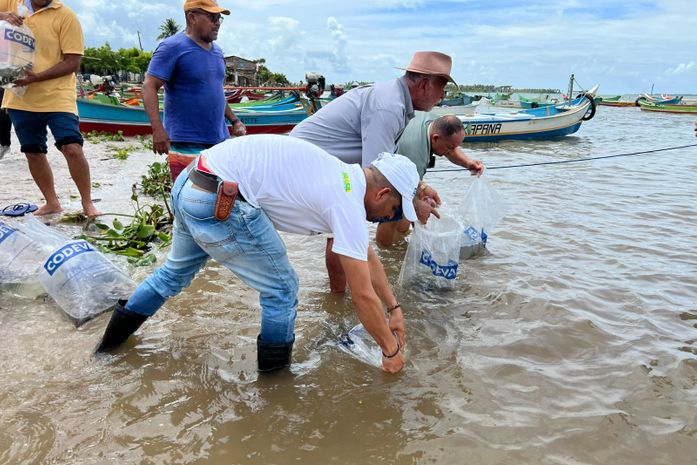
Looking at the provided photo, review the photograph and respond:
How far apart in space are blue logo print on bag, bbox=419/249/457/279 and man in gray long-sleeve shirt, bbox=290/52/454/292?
0.45m

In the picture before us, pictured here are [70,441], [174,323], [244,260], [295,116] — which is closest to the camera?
[70,441]

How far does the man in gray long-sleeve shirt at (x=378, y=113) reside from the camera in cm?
266

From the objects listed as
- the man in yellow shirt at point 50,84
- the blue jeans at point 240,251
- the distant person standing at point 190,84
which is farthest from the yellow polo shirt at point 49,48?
the blue jeans at point 240,251

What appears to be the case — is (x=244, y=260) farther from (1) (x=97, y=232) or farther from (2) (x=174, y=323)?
(1) (x=97, y=232)

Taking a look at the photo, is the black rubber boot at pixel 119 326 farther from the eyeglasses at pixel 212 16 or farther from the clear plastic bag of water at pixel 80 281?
the eyeglasses at pixel 212 16

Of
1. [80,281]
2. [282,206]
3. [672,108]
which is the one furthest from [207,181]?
[672,108]

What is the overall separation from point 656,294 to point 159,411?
336 cm

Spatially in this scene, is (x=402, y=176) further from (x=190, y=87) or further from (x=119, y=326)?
(x=190, y=87)

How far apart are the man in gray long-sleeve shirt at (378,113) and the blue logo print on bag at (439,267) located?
45cm

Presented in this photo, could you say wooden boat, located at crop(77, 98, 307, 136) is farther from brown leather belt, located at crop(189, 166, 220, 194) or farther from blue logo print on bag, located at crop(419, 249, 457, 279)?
brown leather belt, located at crop(189, 166, 220, 194)

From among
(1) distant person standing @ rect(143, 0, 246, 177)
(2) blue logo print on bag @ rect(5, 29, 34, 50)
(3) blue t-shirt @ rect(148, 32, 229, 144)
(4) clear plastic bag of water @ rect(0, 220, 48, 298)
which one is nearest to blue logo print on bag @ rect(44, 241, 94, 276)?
(4) clear plastic bag of water @ rect(0, 220, 48, 298)

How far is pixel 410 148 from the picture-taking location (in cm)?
369

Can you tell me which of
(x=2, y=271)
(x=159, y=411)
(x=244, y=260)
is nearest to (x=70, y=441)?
(x=159, y=411)

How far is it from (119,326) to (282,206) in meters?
1.10
